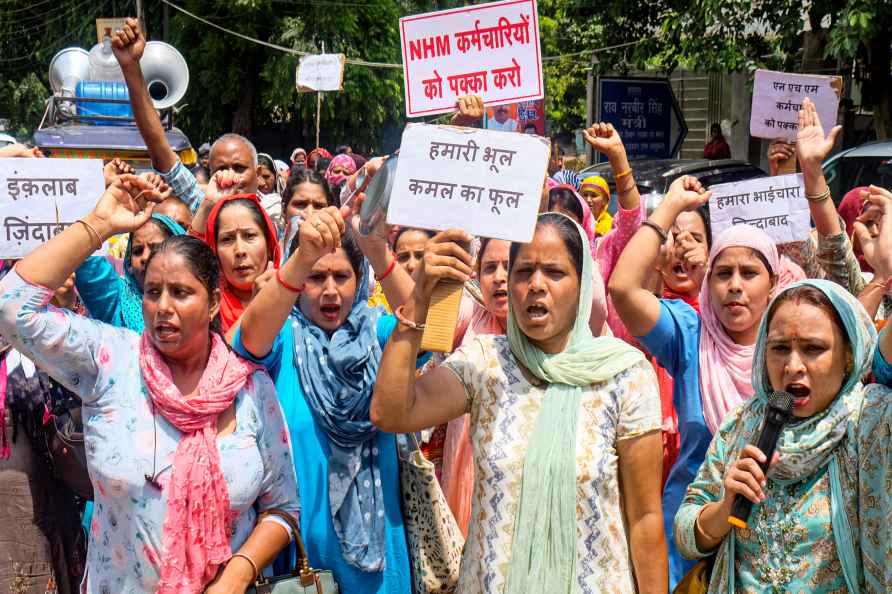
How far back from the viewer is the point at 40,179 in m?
3.64

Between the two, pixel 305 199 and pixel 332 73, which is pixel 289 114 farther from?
pixel 305 199

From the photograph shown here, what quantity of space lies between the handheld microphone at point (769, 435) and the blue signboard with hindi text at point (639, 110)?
1278 centimetres

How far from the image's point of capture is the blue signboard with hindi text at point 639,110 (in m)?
15.4

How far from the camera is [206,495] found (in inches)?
117

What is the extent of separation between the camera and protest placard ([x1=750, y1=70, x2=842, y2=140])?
5148 millimetres

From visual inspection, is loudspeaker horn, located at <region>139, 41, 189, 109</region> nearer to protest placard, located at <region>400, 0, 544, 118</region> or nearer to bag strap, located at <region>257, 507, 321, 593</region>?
protest placard, located at <region>400, 0, 544, 118</region>

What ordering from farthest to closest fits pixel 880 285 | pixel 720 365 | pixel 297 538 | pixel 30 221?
pixel 880 285
pixel 30 221
pixel 720 365
pixel 297 538

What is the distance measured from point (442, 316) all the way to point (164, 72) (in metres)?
11.2

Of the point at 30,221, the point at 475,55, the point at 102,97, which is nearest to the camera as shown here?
the point at 30,221

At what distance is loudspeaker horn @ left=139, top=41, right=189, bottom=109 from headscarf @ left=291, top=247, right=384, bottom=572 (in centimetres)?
1033

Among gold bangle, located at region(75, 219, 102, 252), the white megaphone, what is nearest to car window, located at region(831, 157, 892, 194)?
gold bangle, located at region(75, 219, 102, 252)

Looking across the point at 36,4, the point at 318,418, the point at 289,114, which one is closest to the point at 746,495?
the point at 318,418

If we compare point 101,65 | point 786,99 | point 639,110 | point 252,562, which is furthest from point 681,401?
point 101,65

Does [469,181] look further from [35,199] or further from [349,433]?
[35,199]
